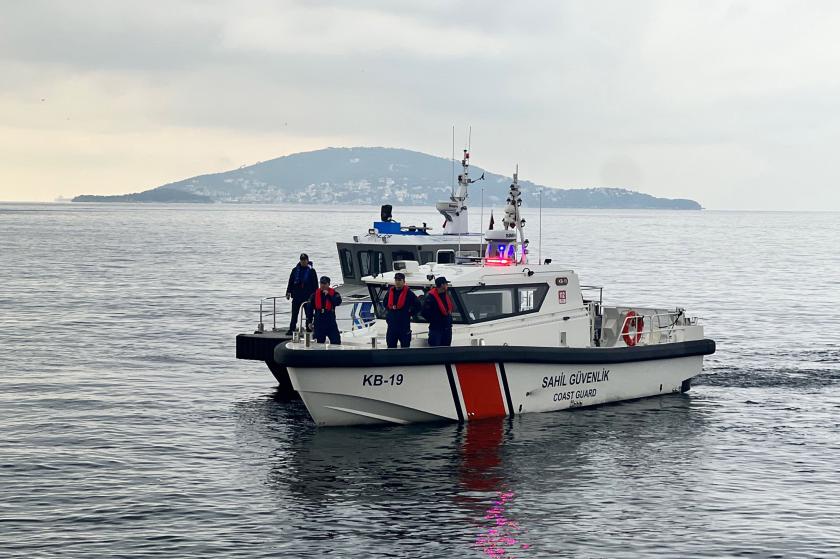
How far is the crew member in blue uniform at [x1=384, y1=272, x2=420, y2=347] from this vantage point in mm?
18547

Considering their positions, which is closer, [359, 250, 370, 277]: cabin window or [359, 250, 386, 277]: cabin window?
[359, 250, 386, 277]: cabin window

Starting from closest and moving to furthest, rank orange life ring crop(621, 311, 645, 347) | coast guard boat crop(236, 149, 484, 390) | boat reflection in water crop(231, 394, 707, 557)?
boat reflection in water crop(231, 394, 707, 557)
orange life ring crop(621, 311, 645, 347)
coast guard boat crop(236, 149, 484, 390)

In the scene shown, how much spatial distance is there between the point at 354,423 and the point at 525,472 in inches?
130

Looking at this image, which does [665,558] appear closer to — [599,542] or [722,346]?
[599,542]

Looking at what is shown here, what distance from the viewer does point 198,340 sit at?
3145 centimetres

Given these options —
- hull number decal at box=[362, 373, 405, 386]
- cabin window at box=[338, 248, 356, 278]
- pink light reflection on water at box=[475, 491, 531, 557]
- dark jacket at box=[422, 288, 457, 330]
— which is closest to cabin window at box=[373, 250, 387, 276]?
cabin window at box=[338, 248, 356, 278]

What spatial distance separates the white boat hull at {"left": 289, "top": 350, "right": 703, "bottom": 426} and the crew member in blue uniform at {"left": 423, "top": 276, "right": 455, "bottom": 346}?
0.46 m

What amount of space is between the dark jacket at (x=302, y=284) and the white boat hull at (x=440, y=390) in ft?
13.2

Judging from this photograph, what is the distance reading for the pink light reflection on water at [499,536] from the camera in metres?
13.4

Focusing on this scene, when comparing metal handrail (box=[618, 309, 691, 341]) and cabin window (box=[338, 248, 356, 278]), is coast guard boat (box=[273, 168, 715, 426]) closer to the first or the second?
metal handrail (box=[618, 309, 691, 341])

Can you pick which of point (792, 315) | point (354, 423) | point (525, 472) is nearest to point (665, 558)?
point (525, 472)

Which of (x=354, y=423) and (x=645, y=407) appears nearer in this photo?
(x=354, y=423)

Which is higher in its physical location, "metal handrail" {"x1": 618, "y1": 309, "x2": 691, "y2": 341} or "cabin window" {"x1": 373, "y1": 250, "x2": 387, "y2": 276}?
"cabin window" {"x1": 373, "y1": 250, "x2": 387, "y2": 276}

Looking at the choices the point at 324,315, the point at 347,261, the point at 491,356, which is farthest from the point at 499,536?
the point at 347,261
